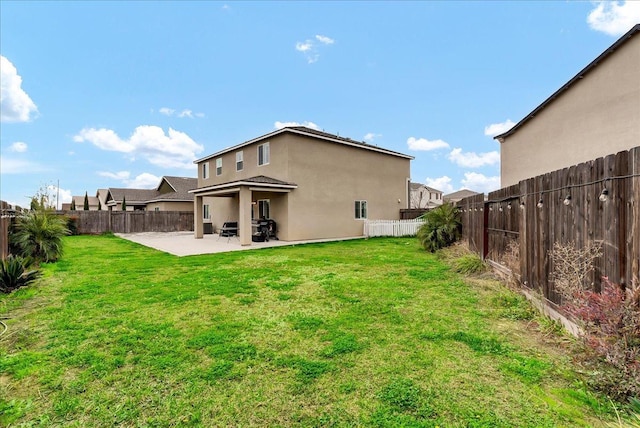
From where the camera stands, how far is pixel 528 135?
15.4m

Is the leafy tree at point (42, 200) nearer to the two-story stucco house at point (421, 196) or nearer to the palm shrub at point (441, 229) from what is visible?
the palm shrub at point (441, 229)

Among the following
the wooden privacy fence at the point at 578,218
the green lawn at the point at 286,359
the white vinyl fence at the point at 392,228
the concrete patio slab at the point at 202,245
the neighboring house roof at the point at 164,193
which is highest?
the neighboring house roof at the point at 164,193

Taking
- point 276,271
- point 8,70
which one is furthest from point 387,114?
point 8,70

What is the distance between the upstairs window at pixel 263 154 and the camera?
18.2m

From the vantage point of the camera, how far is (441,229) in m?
11.2

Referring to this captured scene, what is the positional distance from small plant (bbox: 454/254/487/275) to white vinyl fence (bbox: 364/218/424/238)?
11.1 metres

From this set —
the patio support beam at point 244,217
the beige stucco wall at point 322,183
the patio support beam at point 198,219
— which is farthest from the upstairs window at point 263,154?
the patio support beam at point 198,219

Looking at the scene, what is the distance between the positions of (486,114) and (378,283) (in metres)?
15.2

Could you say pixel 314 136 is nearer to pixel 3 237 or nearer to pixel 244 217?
pixel 244 217

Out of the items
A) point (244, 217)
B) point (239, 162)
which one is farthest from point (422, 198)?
point (244, 217)

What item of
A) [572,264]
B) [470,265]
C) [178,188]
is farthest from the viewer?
[178,188]

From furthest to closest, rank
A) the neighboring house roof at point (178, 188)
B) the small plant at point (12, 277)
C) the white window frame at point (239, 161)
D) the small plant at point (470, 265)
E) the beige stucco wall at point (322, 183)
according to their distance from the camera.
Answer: the neighboring house roof at point (178, 188) < the white window frame at point (239, 161) < the beige stucco wall at point (322, 183) < the small plant at point (470, 265) < the small plant at point (12, 277)

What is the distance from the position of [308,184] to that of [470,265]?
440 inches

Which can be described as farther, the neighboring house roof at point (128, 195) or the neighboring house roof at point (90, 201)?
the neighboring house roof at point (90, 201)
